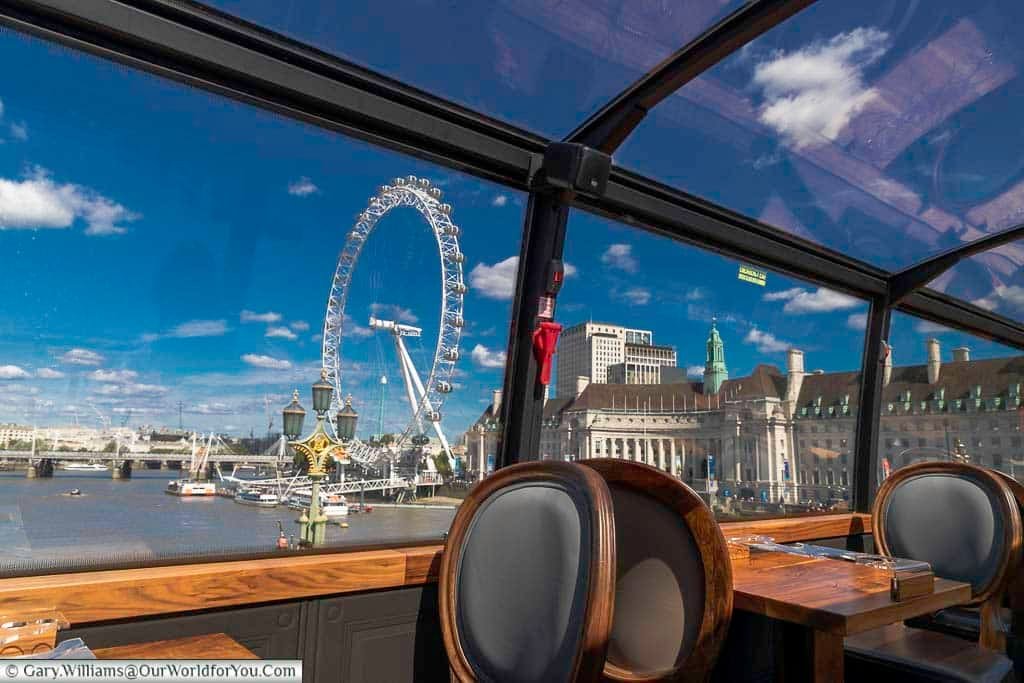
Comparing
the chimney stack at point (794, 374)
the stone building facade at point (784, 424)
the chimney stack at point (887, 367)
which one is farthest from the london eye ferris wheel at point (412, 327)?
the chimney stack at point (887, 367)

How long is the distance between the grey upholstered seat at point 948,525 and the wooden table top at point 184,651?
2624mm

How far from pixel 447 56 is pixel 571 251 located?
104 cm

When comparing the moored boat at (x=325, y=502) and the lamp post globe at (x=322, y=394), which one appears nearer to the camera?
the moored boat at (x=325, y=502)

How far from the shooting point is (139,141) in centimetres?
208

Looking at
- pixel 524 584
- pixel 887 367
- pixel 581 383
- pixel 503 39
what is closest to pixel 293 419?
pixel 524 584

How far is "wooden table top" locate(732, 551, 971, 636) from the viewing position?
155 cm

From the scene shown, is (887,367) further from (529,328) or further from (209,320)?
(209,320)

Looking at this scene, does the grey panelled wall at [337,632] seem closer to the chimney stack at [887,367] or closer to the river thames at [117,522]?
the river thames at [117,522]

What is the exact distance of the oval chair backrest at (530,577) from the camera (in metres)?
1.14

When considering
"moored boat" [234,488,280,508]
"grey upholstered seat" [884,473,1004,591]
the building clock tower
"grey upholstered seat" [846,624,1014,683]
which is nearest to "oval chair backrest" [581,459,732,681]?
"grey upholstered seat" [846,624,1014,683]

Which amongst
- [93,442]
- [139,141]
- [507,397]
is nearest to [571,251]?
[507,397]

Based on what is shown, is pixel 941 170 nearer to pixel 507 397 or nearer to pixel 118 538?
pixel 507 397

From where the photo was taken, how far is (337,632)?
197 centimetres

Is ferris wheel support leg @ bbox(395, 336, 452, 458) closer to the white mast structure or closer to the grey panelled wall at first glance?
the white mast structure
